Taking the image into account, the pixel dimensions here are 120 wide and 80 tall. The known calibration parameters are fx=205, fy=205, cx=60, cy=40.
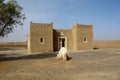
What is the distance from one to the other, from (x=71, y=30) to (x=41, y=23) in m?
7.23

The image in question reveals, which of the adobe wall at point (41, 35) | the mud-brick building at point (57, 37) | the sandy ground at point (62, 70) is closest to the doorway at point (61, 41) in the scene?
the mud-brick building at point (57, 37)

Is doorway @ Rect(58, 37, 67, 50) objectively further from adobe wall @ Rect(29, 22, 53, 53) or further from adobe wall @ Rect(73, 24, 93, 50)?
adobe wall @ Rect(29, 22, 53, 53)

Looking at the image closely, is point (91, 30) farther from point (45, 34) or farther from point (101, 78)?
point (101, 78)

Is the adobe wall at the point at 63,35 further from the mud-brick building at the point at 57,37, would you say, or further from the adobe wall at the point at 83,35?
the adobe wall at the point at 83,35

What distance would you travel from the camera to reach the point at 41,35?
35.2 metres

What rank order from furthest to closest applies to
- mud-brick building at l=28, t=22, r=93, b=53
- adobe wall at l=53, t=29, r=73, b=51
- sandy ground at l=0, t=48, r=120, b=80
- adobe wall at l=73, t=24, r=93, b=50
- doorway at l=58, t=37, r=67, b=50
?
doorway at l=58, t=37, r=67, b=50 → adobe wall at l=53, t=29, r=73, b=51 → adobe wall at l=73, t=24, r=93, b=50 → mud-brick building at l=28, t=22, r=93, b=53 → sandy ground at l=0, t=48, r=120, b=80

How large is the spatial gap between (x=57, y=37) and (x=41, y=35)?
420 cm

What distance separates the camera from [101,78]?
1102 cm

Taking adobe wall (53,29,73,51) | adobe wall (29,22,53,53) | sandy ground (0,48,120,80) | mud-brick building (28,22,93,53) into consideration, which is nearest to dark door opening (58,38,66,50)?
mud-brick building (28,22,93,53)

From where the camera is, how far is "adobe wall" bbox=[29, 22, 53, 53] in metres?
34.5

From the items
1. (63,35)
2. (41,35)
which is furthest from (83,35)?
(41,35)

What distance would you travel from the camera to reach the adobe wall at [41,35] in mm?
34531

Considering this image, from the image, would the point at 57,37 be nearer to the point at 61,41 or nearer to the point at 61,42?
the point at 61,41

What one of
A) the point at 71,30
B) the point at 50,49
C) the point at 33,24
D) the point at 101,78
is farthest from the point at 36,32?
the point at 101,78
